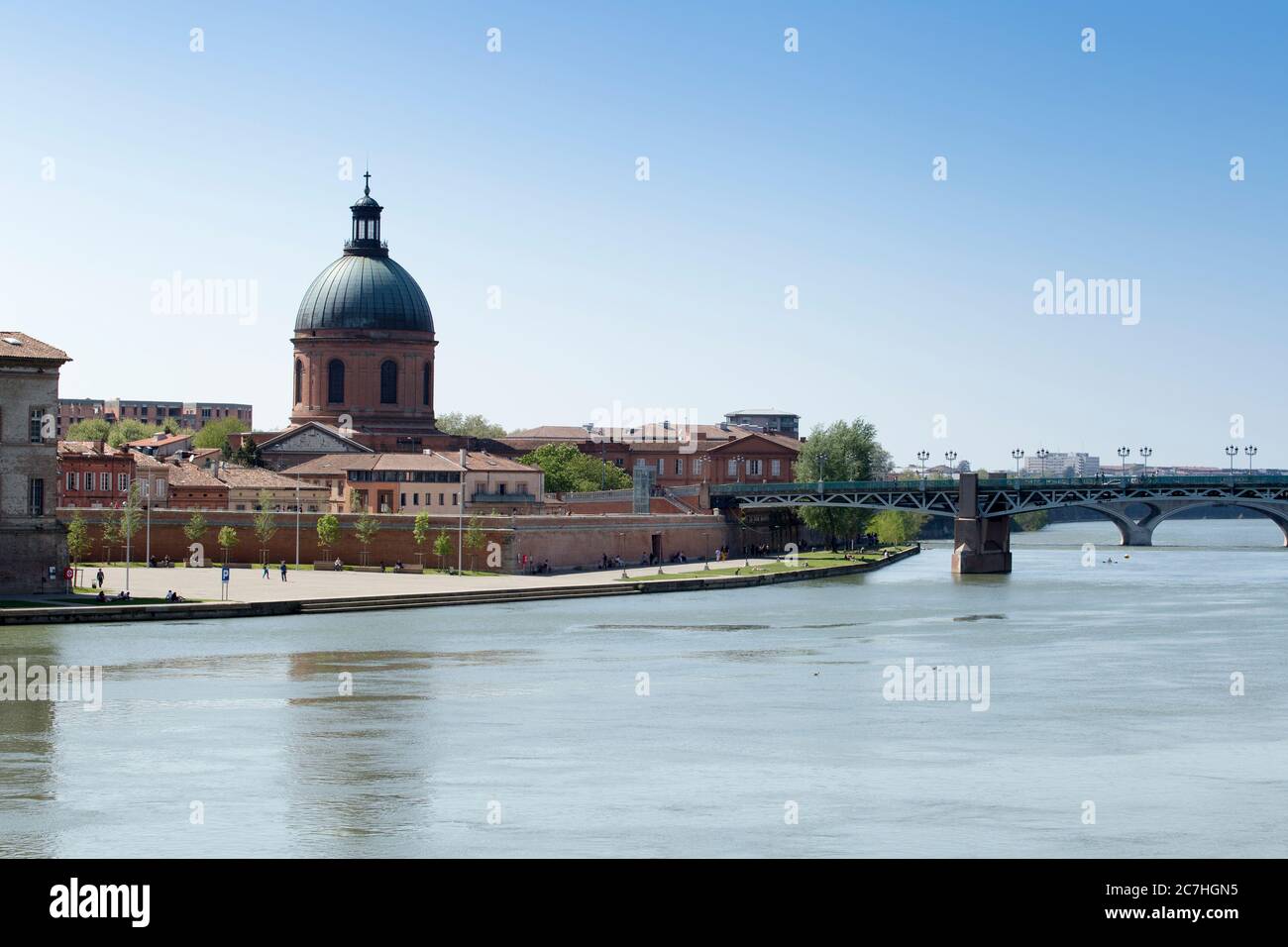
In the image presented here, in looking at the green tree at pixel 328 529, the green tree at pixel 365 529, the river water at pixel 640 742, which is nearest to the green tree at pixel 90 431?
the green tree at pixel 328 529

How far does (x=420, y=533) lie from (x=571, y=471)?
36.7m

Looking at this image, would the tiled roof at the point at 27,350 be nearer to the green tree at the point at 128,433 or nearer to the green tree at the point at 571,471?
the green tree at the point at 571,471

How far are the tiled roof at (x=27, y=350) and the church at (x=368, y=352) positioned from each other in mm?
47770

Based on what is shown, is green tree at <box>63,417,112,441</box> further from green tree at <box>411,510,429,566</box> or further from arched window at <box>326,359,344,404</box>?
green tree at <box>411,510,429,566</box>

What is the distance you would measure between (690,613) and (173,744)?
33.9m

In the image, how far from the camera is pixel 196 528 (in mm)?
81750

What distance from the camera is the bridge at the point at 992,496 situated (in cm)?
10025

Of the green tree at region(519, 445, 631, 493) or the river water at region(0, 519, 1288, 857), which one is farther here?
the green tree at region(519, 445, 631, 493)

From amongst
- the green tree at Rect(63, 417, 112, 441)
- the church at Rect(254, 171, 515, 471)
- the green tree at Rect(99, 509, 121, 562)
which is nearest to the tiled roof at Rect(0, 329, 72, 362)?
the green tree at Rect(99, 509, 121, 562)

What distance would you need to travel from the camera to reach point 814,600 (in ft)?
239

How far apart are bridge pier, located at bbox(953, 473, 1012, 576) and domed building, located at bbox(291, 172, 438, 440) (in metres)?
32.2

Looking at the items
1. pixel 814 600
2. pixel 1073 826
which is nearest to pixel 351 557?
pixel 814 600

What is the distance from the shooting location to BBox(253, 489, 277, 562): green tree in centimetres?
8206
